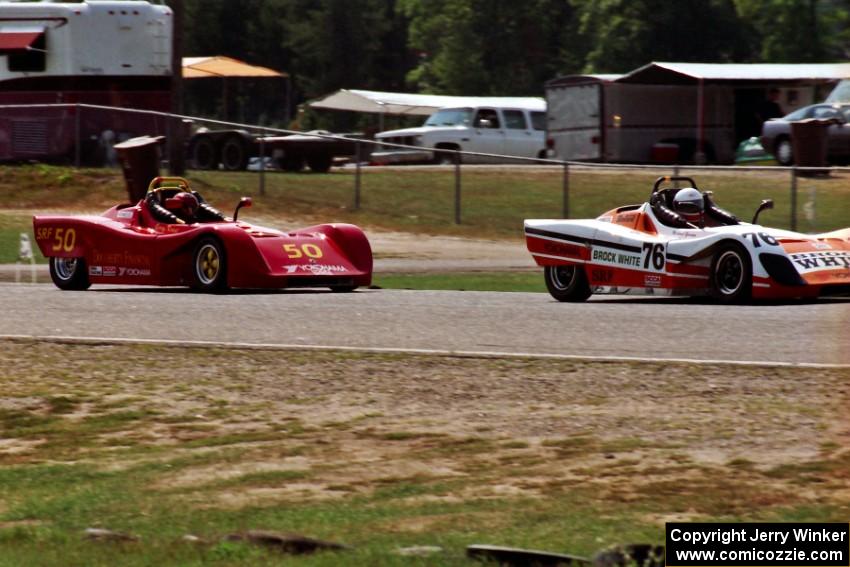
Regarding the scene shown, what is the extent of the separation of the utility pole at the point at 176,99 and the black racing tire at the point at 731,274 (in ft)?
50.1

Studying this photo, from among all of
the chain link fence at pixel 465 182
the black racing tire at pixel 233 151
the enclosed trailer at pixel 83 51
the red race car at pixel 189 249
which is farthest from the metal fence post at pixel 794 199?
the enclosed trailer at pixel 83 51

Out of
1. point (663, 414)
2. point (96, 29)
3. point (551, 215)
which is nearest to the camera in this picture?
point (663, 414)

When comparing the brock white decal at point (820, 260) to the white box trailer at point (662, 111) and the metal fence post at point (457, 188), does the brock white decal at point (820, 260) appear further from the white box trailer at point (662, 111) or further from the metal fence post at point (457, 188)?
the white box trailer at point (662, 111)

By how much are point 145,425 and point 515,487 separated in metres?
2.78

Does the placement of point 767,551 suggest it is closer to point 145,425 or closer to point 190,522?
point 190,522

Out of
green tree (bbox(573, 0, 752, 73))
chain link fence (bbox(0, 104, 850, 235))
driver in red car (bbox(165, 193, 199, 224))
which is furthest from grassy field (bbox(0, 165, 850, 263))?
green tree (bbox(573, 0, 752, 73))

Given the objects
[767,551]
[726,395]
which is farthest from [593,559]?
[726,395]

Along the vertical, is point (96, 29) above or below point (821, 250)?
above

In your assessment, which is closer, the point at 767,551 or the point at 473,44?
the point at 767,551

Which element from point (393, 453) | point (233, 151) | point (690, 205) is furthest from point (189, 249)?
point (233, 151)

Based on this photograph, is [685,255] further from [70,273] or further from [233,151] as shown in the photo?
[233,151]

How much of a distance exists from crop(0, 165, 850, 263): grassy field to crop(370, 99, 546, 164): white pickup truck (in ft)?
32.9

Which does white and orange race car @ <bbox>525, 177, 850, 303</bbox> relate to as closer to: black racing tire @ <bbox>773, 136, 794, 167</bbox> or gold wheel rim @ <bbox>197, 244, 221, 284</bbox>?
gold wheel rim @ <bbox>197, 244, 221, 284</bbox>

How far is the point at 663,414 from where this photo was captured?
8742 millimetres
